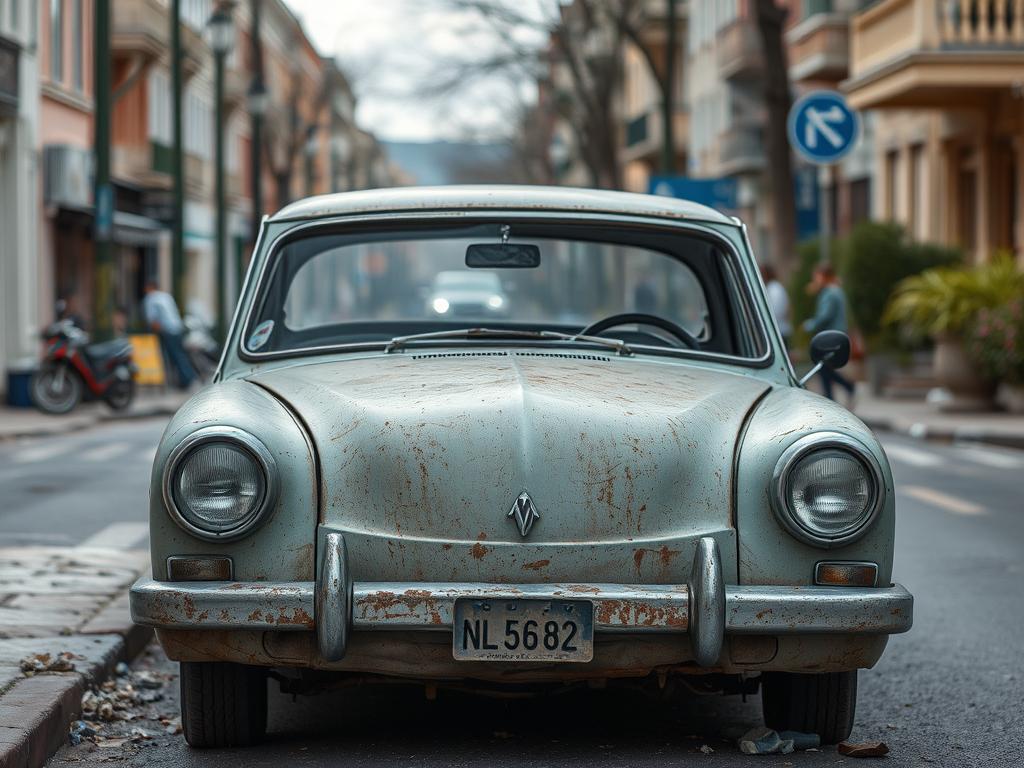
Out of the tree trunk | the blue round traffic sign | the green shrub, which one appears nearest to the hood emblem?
the blue round traffic sign

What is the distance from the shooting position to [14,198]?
27.6 metres

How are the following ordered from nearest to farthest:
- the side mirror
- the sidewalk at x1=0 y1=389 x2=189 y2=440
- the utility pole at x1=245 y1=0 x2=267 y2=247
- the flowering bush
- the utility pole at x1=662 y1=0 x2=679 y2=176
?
1. the side mirror
2. the sidewalk at x1=0 y1=389 x2=189 y2=440
3. the flowering bush
4. the utility pole at x1=662 y1=0 x2=679 y2=176
5. the utility pole at x1=245 y1=0 x2=267 y2=247

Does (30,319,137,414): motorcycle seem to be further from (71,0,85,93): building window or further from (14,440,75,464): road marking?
(71,0,85,93): building window

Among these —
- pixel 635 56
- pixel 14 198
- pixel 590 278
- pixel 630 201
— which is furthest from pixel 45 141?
pixel 635 56

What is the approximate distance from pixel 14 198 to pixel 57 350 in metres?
6.19

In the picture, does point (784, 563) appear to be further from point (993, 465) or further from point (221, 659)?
point (993, 465)

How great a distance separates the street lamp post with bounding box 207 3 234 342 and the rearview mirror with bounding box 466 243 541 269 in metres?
25.2

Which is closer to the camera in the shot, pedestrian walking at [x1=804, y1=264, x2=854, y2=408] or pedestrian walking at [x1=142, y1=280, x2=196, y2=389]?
pedestrian walking at [x1=804, y1=264, x2=854, y2=408]

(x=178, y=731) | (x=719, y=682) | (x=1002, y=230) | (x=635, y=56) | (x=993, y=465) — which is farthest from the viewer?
(x=635, y=56)

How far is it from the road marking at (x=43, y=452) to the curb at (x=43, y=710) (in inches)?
394

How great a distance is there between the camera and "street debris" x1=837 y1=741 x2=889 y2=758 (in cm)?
509

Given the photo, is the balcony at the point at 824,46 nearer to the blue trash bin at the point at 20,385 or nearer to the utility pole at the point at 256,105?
the utility pole at the point at 256,105

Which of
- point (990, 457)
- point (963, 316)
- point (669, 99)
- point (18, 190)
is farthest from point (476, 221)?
point (669, 99)

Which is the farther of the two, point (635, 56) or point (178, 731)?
point (635, 56)
